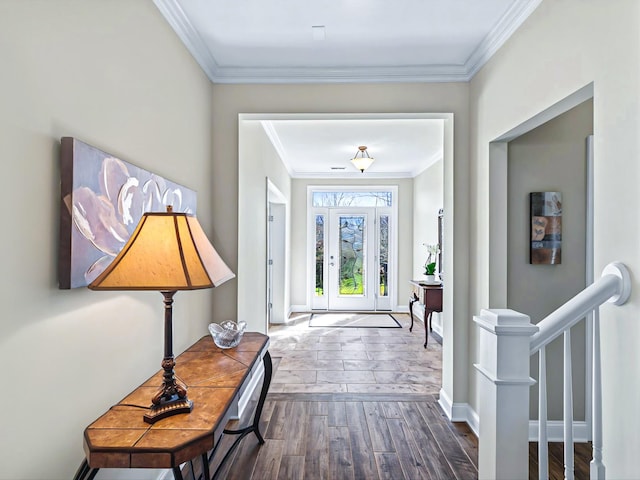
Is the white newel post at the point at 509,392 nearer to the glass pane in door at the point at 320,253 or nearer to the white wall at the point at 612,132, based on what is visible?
the white wall at the point at 612,132

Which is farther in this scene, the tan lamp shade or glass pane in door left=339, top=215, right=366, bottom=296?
glass pane in door left=339, top=215, right=366, bottom=296

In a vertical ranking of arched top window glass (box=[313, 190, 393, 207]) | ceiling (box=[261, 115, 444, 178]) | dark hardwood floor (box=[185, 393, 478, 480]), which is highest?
ceiling (box=[261, 115, 444, 178])

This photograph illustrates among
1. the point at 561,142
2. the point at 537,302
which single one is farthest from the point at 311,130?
the point at 537,302

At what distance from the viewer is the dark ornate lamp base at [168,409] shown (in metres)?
1.22

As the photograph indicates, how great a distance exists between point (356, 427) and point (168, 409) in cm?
183

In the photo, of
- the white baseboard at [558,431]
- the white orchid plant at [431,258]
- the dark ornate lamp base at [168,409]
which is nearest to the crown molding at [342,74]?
the dark ornate lamp base at [168,409]

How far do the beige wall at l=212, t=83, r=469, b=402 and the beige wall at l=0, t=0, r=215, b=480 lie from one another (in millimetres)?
946

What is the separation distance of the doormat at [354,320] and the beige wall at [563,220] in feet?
11.2

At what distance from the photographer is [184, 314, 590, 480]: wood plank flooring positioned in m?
2.23

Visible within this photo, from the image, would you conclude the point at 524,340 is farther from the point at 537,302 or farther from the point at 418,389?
the point at 418,389

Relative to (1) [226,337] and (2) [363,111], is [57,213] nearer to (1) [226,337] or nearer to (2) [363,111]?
(1) [226,337]

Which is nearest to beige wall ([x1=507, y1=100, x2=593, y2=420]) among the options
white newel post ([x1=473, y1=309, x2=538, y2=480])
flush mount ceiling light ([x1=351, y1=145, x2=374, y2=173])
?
white newel post ([x1=473, y1=309, x2=538, y2=480])

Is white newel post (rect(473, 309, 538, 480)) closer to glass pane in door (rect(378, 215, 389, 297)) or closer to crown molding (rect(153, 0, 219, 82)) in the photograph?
crown molding (rect(153, 0, 219, 82))

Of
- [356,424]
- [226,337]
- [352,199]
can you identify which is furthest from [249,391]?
[352,199]
